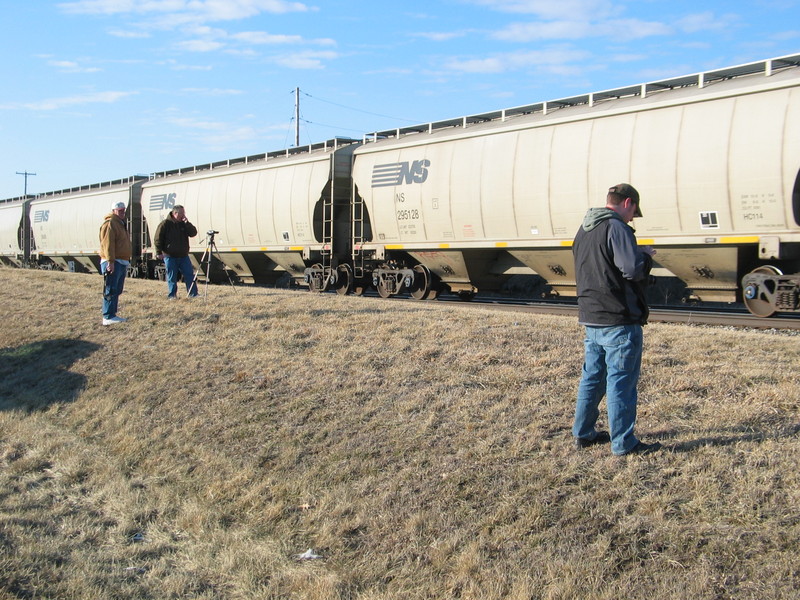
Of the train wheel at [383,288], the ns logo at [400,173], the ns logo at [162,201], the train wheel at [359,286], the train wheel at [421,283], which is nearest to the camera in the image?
the ns logo at [400,173]

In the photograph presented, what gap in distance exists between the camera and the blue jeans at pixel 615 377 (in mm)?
4594

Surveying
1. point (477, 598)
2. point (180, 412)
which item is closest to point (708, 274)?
point (180, 412)

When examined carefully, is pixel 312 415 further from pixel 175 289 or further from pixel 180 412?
pixel 175 289

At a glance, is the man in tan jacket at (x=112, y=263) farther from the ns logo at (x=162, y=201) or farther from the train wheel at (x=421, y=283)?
the ns logo at (x=162, y=201)

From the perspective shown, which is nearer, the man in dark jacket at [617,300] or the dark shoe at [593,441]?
the man in dark jacket at [617,300]

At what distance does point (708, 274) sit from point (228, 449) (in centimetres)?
901

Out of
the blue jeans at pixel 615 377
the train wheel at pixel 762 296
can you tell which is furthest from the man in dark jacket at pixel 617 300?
the train wheel at pixel 762 296

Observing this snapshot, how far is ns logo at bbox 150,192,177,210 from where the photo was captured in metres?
24.4

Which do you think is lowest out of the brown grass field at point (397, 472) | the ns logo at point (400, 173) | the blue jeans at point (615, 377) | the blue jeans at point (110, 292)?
the brown grass field at point (397, 472)

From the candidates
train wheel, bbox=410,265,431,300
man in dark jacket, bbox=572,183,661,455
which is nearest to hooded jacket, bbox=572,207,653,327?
man in dark jacket, bbox=572,183,661,455

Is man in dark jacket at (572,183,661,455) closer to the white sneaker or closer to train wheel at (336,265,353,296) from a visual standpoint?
the white sneaker

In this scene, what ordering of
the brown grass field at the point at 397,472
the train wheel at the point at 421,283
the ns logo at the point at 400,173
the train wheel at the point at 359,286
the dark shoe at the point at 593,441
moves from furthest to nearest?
the train wheel at the point at 359,286
the train wheel at the point at 421,283
the ns logo at the point at 400,173
the dark shoe at the point at 593,441
the brown grass field at the point at 397,472

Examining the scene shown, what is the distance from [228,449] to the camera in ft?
19.5

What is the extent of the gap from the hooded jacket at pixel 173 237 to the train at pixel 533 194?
1.26 m
